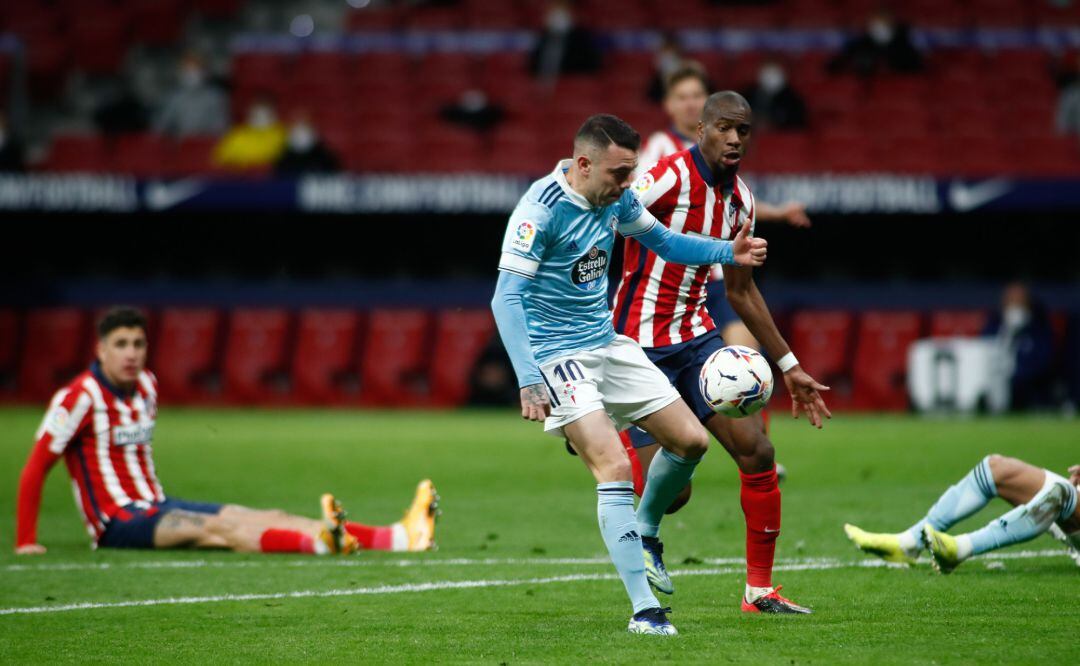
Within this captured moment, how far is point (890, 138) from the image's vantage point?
2005cm

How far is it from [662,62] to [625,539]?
562 inches

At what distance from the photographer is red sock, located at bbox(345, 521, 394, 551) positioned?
29.3 ft

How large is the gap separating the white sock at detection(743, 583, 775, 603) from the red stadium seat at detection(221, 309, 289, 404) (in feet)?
47.5

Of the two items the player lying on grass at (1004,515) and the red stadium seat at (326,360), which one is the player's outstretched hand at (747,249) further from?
the red stadium seat at (326,360)

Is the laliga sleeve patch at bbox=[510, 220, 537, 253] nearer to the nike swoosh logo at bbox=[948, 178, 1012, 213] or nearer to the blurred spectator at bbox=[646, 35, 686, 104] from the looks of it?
the blurred spectator at bbox=[646, 35, 686, 104]

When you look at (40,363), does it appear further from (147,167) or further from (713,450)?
(713,450)

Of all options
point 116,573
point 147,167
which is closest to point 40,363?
point 147,167

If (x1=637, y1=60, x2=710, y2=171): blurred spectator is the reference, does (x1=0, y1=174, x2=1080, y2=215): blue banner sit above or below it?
above

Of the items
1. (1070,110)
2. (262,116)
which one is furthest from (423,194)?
(1070,110)

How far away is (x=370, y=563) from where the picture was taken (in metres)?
8.41

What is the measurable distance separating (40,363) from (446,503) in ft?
36.9

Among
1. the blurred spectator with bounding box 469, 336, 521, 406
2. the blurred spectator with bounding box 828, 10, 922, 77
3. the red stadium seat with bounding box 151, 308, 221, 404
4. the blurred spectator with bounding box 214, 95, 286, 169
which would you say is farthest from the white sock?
the blurred spectator with bounding box 828, 10, 922, 77

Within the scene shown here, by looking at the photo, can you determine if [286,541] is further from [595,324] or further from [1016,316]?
[1016,316]

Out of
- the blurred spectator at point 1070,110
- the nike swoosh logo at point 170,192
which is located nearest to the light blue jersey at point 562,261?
the nike swoosh logo at point 170,192
